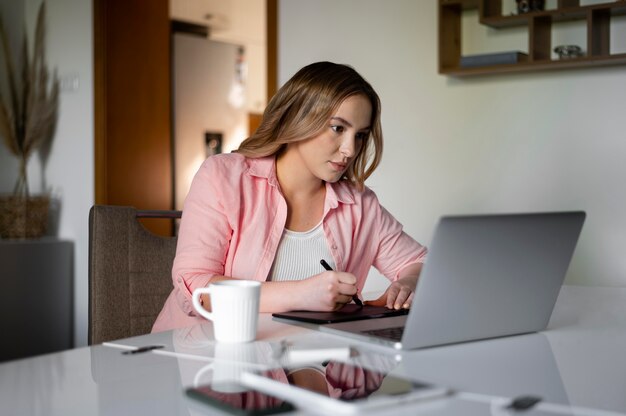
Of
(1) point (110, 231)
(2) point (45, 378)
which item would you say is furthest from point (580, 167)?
(2) point (45, 378)

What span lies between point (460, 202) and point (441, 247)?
84.6 inches

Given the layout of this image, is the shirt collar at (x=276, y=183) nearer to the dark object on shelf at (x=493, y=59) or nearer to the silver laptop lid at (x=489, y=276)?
the silver laptop lid at (x=489, y=276)

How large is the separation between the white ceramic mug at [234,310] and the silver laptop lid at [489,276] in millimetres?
230

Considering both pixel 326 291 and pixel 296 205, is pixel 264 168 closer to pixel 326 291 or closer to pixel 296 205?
pixel 296 205

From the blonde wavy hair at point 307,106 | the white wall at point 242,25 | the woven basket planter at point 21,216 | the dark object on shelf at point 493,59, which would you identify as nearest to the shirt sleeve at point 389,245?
the blonde wavy hair at point 307,106

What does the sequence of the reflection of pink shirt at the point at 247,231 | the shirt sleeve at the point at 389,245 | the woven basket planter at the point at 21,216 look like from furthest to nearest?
1. the woven basket planter at the point at 21,216
2. the shirt sleeve at the point at 389,245
3. the reflection of pink shirt at the point at 247,231

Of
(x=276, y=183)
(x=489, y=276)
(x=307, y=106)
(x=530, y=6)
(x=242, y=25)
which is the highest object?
(x=242, y=25)

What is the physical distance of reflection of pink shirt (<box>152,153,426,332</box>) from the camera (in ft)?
5.45

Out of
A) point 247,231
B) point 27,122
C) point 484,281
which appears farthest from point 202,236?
point 27,122

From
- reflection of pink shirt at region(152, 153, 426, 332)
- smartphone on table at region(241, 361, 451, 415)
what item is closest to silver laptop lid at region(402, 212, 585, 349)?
smartphone on table at region(241, 361, 451, 415)

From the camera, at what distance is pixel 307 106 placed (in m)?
1.79

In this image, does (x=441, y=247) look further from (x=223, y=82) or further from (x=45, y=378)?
(x=223, y=82)

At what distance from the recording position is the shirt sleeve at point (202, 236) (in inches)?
63.5

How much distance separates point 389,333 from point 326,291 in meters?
0.20
